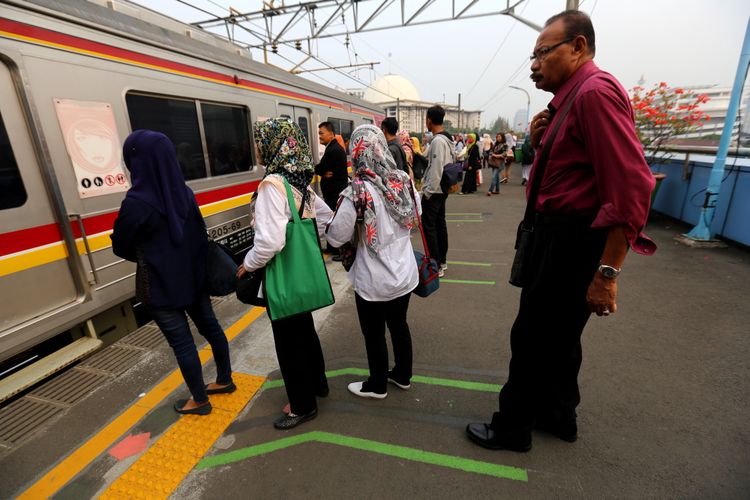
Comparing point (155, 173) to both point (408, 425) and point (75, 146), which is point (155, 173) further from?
point (408, 425)

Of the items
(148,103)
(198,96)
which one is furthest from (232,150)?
(148,103)

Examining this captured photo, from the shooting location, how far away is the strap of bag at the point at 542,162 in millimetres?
1613

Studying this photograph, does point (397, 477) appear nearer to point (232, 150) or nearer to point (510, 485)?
point (510, 485)

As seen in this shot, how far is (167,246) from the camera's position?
2113 mm

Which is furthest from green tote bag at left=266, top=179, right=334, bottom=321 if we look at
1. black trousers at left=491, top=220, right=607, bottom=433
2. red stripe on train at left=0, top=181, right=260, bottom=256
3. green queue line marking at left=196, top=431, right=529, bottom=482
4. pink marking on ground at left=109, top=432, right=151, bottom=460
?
red stripe on train at left=0, top=181, right=260, bottom=256

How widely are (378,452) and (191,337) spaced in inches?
55.7

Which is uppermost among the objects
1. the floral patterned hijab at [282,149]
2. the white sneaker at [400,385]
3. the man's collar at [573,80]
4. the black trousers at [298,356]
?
the man's collar at [573,80]

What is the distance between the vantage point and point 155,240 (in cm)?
207

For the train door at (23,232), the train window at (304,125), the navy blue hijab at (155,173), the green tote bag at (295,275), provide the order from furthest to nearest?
the train window at (304,125)
the train door at (23,232)
the green tote bag at (295,275)
the navy blue hijab at (155,173)

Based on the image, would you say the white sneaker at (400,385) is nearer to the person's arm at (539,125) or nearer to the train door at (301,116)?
the person's arm at (539,125)

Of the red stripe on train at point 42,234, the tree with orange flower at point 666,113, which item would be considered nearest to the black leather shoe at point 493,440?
the red stripe on train at point 42,234

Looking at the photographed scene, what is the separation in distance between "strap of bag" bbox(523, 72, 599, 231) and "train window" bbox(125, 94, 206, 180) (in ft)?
11.6

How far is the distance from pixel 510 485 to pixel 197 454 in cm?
183

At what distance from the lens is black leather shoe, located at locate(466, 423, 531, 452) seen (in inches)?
84.0
